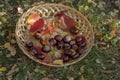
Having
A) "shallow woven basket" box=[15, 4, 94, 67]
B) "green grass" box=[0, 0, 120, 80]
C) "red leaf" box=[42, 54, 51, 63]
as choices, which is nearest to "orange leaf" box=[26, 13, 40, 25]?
"shallow woven basket" box=[15, 4, 94, 67]

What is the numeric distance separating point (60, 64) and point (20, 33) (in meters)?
0.46

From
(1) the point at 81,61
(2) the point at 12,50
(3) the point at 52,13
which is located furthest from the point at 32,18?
(1) the point at 81,61

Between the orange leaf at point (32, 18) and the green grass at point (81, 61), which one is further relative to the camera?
the orange leaf at point (32, 18)

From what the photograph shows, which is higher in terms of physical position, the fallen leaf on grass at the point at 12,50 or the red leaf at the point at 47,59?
the fallen leaf on grass at the point at 12,50

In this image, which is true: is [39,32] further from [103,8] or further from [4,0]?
[103,8]

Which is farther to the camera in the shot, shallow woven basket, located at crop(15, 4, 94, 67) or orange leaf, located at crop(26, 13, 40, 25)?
orange leaf, located at crop(26, 13, 40, 25)

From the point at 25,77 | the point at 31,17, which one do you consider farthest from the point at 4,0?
the point at 25,77

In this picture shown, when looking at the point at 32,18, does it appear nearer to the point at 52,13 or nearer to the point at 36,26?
the point at 36,26

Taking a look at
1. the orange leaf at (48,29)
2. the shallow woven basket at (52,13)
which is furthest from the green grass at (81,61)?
the orange leaf at (48,29)

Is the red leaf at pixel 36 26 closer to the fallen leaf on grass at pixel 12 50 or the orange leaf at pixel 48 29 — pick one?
the orange leaf at pixel 48 29

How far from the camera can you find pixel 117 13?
10.4 feet

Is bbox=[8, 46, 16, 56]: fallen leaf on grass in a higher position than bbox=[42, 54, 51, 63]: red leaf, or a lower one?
higher

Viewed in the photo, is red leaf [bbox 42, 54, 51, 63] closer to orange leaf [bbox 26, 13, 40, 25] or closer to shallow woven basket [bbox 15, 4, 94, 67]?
shallow woven basket [bbox 15, 4, 94, 67]

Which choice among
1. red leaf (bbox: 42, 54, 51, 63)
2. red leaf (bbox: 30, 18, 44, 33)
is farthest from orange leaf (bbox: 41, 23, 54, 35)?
red leaf (bbox: 42, 54, 51, 63)
